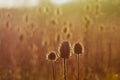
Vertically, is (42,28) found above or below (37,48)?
above

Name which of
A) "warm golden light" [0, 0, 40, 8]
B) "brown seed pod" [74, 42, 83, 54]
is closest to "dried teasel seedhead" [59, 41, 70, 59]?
"brown seed pod" [74, 42, 83, 54]

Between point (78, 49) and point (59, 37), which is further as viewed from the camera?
point (59, 37)

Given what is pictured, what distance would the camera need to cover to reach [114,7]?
1.81 m

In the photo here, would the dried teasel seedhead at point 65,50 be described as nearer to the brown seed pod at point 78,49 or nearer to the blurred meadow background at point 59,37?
the brown seed pod at point 78,49

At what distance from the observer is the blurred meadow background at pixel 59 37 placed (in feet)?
5.69

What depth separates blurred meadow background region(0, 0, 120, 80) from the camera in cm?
173

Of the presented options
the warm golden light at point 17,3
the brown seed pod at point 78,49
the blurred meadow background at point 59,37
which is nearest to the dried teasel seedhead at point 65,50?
the brown seed pod at point 78,49

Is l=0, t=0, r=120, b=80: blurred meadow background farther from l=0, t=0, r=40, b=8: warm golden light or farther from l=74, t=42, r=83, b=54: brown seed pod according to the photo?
l=74, t=42, r=83, b=54: brown seed pod

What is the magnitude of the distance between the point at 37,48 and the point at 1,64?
0.22 m

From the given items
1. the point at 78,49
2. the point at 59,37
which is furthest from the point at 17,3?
the point at 78,49

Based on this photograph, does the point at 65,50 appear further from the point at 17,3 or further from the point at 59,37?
the point at 17,3

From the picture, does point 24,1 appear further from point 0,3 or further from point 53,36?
point 53,36

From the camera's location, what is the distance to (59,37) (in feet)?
5.75

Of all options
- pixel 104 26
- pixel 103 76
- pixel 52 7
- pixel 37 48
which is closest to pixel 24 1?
pixel 52 7
